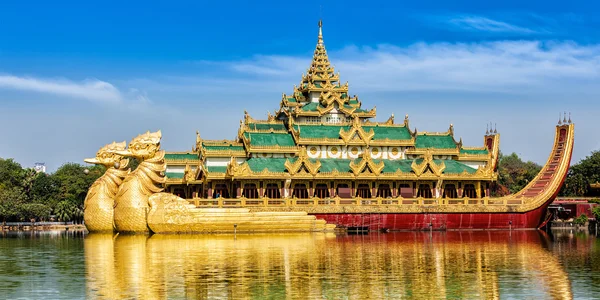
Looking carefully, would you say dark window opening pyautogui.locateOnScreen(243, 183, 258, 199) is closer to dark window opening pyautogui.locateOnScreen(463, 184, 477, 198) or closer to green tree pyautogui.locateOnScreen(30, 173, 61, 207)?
dark window opening pyautogui.locateOnScreen(463, 184, 477, 198)

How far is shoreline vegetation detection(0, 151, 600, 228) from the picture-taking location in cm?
6388

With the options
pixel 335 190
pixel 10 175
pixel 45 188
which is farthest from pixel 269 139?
pixel 10 175

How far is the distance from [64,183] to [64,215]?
327 inches

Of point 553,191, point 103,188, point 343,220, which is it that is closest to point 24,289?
point 103,188

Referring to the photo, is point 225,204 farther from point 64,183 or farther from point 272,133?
point 64,183

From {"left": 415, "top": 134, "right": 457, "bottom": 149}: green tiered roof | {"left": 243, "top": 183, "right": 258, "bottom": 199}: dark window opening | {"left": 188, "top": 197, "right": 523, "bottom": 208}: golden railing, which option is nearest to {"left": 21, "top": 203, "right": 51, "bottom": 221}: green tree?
{"left": 243, "top": 183, "right": 258, "bottom": 199}: dark window opening

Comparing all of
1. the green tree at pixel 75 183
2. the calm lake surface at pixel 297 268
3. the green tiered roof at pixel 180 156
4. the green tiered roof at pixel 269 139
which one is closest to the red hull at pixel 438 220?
the calm lake surface at pixel 297 268

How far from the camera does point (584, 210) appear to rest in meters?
61.4

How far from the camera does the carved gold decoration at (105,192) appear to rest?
45656 millimetres

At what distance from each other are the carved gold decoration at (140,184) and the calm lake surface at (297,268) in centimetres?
218

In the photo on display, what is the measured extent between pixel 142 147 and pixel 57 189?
31.2m

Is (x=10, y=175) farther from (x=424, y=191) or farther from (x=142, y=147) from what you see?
(x=424, y=191)

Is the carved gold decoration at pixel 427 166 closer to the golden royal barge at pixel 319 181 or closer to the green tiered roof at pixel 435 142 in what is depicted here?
the golden royal barge at pixel 319 181

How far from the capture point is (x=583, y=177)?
77.1 metres
